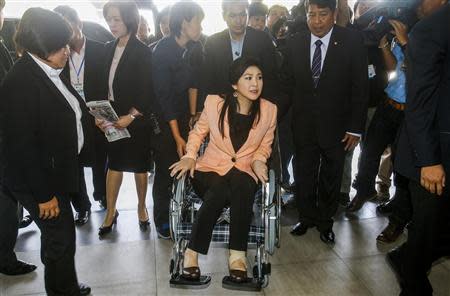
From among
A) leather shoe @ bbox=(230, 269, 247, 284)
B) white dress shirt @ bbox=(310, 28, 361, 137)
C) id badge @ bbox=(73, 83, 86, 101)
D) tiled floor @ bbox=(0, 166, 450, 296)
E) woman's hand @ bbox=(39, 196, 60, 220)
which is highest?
white dress shirt @ bbox=(310, 28, 361, 137)

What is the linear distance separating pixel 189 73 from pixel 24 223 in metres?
1.85

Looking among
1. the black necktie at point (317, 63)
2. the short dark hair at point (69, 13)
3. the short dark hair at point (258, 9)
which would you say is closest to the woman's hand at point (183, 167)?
the black necktie at point (317, 63)

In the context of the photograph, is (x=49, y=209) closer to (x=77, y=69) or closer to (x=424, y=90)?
(x=77, y=69)

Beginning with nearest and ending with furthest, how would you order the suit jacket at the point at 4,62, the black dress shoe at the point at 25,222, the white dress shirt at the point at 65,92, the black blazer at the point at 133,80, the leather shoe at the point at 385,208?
the white dress shirt at the point at 65,92 → the suit jacket at the point at 4,62 → the black blazer at the point at 133,80 → the black dress shoe at the point at 25,222 → the leather shoe at the point at 385,208

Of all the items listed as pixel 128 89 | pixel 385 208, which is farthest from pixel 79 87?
pixel 385 208

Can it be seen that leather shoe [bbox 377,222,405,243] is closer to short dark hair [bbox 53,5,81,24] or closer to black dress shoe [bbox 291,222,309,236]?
black dress shoe [bbox 291,222,309,236]

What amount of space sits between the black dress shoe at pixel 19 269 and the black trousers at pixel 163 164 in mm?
878

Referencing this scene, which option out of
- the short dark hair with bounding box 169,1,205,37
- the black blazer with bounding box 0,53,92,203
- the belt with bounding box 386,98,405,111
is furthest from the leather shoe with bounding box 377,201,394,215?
the black blazer with bounding box 0,53,92,203

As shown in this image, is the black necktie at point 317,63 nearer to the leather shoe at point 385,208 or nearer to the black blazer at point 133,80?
the black blazer at point 133,80

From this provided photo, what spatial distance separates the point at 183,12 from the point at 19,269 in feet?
6.50

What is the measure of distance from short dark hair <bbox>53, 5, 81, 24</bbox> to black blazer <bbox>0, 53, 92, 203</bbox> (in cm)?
136

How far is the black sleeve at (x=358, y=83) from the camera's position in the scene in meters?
2.54

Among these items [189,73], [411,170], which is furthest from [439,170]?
[189,73]

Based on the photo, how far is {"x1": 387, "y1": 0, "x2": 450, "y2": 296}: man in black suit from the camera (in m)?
1.61
